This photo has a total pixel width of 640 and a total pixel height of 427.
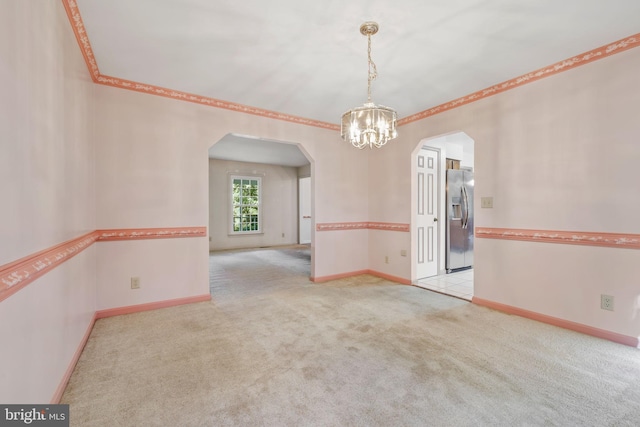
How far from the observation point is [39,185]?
1426 millimetres

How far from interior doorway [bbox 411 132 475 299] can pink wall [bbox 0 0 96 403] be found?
3.95 metres

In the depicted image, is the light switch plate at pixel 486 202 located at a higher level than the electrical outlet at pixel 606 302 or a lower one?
higher

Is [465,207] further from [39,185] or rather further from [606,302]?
[39,185]

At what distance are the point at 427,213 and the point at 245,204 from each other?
5653 mm

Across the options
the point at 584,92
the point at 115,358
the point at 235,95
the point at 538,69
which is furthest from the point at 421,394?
the point at 235,95

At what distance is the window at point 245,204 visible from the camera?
831 cm

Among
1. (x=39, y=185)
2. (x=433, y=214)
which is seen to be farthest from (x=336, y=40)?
(x=433, y=214)

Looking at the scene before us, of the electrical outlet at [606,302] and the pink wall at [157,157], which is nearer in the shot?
the electrical outlet at [606,302]

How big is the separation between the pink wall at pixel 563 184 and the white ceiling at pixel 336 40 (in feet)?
A: 1.10

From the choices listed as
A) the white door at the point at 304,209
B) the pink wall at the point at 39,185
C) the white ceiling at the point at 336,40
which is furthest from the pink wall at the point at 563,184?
the white door at the point at 304,209

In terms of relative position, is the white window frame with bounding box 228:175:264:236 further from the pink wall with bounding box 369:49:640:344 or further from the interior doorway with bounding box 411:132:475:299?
the pink wall with bounding box 369:49:640:344

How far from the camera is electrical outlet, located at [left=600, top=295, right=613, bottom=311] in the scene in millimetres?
2428

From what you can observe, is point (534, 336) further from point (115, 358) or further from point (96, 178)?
point (96, 178)

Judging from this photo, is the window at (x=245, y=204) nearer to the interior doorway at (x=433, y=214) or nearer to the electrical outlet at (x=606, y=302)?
the interior doorway at (x=433, y=214)
